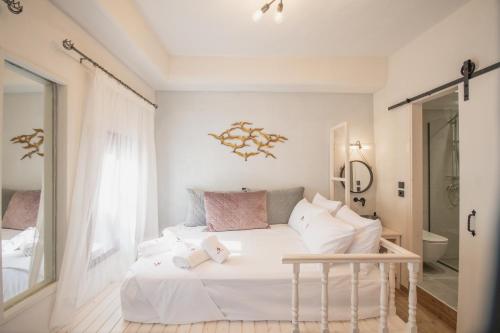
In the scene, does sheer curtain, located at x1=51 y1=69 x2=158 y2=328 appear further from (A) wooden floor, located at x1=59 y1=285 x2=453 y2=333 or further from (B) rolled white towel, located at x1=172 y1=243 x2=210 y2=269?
(B) rolled white towel, located at x1=172 y1=243 x2=210 y2=269

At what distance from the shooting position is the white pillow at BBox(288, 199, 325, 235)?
7.94 feet

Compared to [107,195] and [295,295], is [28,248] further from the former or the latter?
[295,295]

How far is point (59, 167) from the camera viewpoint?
1.67m

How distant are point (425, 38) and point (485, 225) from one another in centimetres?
179

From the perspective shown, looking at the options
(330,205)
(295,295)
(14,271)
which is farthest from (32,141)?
(330,205)

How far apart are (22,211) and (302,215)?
7.52ft

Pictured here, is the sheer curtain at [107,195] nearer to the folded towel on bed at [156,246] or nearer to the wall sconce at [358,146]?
the folded towel on bed at [156,246]

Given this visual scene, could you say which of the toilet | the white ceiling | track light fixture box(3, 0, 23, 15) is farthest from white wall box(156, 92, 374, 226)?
track light fixture box(3, 0, 23, 15)

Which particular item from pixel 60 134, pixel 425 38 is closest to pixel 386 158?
pixel 425 38

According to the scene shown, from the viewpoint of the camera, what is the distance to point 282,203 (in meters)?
3.05

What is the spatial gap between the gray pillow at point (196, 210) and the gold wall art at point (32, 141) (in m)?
1.64

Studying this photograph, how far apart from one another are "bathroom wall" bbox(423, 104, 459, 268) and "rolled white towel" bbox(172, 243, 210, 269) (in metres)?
3.37

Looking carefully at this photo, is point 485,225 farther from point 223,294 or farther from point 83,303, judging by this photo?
point 83,303

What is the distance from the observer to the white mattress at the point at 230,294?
1.73 m
